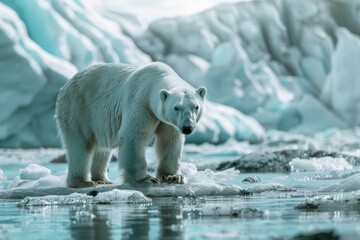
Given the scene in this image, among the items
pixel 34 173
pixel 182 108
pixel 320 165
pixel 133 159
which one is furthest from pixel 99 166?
pixel 320 165

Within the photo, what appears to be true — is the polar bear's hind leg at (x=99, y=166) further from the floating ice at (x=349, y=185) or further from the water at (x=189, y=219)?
the floating ice at (x=349, y=185)

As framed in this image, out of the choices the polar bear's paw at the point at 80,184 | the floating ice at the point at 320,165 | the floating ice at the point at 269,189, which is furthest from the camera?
the floating ice at the point at 320,165

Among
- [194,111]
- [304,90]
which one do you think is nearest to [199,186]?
[194,111]

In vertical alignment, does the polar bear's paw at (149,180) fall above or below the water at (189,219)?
above

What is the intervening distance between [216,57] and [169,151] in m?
29.2

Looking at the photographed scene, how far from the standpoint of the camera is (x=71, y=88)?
7434 millimetres

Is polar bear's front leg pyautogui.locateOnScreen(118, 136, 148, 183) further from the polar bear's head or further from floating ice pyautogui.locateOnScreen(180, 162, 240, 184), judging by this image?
floating ice pyautogui.locateOnScreen(180, 162, 240, 184)

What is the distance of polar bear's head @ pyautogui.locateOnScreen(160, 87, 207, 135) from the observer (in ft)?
19.4

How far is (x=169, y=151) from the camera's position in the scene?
6.66 m

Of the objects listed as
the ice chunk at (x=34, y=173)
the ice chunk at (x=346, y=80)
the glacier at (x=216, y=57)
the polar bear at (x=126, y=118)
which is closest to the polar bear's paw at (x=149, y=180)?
the polar bear at (x=126, y=118)

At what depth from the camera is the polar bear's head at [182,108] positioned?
5.91 metres

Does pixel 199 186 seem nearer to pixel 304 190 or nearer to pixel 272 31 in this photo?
pixel 304 190

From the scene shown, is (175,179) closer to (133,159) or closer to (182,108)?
(133,159)

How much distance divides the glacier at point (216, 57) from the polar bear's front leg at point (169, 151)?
13.7 metres
